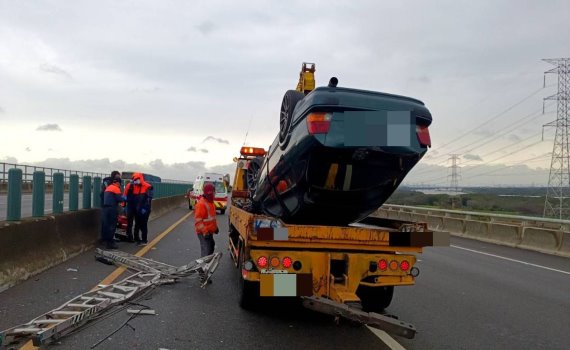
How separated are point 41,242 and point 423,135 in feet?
21.5

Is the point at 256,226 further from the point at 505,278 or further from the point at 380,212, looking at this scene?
the point at 380,212

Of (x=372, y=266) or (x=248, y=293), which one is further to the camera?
(x=248, y=293)

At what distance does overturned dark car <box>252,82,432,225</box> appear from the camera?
206 inches

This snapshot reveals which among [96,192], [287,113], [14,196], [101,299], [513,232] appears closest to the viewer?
[287,113]

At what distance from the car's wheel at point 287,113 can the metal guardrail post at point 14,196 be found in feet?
14.9

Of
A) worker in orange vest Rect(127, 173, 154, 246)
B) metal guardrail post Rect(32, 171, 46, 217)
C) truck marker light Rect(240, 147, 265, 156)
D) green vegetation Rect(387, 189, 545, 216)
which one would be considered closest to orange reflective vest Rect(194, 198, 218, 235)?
metal guardrail post Rect(32, 171, 46, 217)

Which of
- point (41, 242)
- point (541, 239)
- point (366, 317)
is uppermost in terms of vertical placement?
point (41, 242)

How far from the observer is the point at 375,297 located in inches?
264

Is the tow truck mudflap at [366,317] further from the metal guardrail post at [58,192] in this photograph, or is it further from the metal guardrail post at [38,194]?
the metal guardrail post at [58,192]

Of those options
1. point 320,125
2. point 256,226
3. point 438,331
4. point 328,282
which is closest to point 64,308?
point 256,226

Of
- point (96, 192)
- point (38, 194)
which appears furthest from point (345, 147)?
point (96, 192)

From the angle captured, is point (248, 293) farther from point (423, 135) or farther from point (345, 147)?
point (423, 135)

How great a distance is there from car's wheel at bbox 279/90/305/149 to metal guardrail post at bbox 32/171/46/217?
502 centimetres

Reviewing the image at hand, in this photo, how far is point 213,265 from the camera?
8016 millimetres
